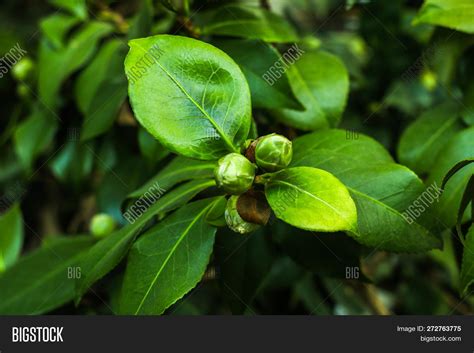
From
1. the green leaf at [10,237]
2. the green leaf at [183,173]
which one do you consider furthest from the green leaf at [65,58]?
the green leaf at [183,173]

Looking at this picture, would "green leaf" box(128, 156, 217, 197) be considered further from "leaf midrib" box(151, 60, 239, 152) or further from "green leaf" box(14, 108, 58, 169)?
"green leaf" box(14, 108, 58, 169)

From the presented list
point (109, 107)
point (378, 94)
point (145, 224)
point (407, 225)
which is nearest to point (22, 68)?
point (109, 107)

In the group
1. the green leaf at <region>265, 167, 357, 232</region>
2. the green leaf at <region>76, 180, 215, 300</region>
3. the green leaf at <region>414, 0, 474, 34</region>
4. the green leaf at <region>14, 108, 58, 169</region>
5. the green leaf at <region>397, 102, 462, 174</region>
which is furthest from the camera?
the green leaf at <region>14, 108, 58, 169</region>

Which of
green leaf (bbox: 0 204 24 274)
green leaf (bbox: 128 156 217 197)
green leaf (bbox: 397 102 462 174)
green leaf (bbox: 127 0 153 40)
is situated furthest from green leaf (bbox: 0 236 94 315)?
green leaf (bbox: 397 102 462 174)

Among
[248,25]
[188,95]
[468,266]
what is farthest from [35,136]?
[468,266]

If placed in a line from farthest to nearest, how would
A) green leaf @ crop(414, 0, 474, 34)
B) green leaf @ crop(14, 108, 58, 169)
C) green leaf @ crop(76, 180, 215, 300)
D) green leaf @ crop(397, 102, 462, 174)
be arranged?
green leaf @ crop(14, 108, 58, 169) → green leaf @ crop(397, 102, 462, 174) → green leaf @ crop(414, 0, 474, 34) → green leaf @ crop(76, 180, 215, 300)

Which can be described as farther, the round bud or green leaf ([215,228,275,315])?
the round bud

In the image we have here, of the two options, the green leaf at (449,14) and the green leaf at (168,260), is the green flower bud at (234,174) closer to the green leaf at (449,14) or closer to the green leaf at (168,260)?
the green leaf at (168,260)

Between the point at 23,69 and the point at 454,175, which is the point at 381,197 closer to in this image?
the point at 454,175
